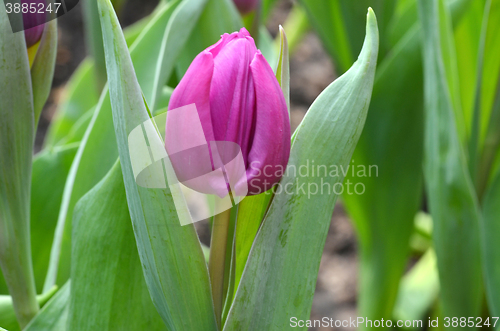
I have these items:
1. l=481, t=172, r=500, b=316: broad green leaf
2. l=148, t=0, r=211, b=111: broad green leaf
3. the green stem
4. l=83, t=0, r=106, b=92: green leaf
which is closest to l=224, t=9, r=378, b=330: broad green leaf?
the green stem

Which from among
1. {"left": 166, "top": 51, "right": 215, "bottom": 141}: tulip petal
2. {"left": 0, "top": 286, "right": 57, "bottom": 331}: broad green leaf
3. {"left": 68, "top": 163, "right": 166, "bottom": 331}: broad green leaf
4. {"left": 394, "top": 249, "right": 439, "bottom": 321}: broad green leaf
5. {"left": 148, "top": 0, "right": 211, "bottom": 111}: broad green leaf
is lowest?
{"left": 394, "top": 249, "right": 439, "bottom": 321}: broad green leaf


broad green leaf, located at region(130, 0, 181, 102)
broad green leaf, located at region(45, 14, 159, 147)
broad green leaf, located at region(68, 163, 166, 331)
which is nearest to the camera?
broad green leaf, located at region(68, 163, 166, 331)

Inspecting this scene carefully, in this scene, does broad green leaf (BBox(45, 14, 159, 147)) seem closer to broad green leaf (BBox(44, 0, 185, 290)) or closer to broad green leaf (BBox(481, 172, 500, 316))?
broad green leaf (BBox(44, 0, 185, 290))

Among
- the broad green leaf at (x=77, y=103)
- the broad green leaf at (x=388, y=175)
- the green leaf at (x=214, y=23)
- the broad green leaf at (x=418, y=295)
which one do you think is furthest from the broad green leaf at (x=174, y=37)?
the broad green leaf at (x=418, y=295)

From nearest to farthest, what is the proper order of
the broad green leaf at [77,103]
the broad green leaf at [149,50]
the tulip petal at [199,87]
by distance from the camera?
the tulip petal at [199,87] → the broad green leaf at [149,50] → the broad green leaf at [77,103]

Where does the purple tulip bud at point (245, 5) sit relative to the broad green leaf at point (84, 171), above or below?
above

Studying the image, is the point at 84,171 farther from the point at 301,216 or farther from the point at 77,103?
the point at 77,103

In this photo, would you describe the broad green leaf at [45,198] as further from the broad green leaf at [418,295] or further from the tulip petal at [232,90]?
the broad green leaf at [418,295]

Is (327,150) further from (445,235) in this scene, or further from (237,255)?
Answer: (445,235)
